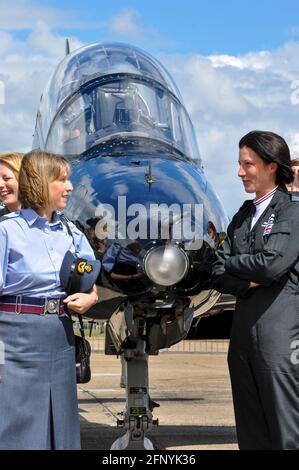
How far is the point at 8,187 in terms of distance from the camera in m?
5.55

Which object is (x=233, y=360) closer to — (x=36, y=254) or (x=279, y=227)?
(x=279, y=227)

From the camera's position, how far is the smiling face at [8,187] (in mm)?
5480

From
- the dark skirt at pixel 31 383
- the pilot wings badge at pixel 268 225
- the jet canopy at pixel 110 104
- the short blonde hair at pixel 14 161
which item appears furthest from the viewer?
the jet canopy at pixel 110 104

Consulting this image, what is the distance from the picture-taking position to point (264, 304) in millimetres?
5059

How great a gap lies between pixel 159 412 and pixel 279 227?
327 inches

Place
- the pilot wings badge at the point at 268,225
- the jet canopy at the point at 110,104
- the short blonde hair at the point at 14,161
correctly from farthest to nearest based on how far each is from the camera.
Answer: the jet canopy at the point at 110,104, the short blonde hair at the point at 14,161, the pilot wings badge at the point at 268,225

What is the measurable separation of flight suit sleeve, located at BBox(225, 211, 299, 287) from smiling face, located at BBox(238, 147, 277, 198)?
289 millimetres

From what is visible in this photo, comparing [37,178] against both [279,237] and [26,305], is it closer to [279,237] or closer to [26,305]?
[26,305]

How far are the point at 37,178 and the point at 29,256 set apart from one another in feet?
1.32

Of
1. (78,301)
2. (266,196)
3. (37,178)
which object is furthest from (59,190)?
(266,196)

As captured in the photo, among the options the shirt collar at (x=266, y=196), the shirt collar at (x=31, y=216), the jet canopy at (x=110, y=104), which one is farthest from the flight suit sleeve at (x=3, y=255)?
the jet canopy at (x=110, y=104)

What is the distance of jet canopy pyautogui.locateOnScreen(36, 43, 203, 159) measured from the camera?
8.11 meters

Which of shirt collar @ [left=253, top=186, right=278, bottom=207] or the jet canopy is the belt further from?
the jet canopy

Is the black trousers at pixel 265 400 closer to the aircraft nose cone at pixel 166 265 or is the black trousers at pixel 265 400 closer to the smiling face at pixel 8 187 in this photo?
the aircraft nose cone at pixel 166 265
